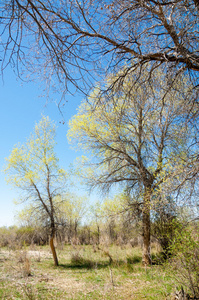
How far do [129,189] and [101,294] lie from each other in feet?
16.9

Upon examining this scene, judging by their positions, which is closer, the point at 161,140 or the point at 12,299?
the point at 12,299

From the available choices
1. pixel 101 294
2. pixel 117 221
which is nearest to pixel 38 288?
pixel 101 294

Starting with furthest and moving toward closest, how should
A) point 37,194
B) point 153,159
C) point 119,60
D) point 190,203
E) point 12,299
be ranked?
point 37,194, point 153,159, point 12,299, point 190,203, point 119,60

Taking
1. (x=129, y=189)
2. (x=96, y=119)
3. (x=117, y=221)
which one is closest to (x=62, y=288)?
(x=117, y=221)

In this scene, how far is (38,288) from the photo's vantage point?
7.12 m

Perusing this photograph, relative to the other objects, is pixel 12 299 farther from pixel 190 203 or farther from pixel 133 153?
pixel 133 153

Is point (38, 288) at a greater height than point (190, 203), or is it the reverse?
point (190, 203)

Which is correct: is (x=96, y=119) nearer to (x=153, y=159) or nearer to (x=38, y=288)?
(x=153, y=159)

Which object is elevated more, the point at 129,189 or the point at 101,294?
the point at 129,189

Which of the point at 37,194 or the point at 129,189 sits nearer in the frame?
the point at 129,189

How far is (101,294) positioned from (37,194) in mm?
7609

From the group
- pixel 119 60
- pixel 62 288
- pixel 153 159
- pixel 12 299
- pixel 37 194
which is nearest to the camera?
pixel 119 60

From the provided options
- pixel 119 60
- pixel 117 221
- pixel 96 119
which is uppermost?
pixel 96 119

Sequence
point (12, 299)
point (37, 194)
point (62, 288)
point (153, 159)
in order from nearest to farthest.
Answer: point (12, 299)
point (62, 288)
point (153, 159)
point (37, 194)
